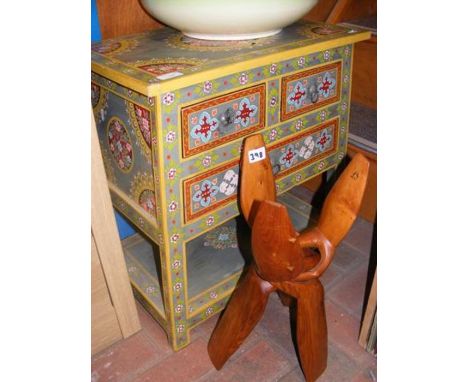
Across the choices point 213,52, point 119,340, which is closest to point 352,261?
point 119,340

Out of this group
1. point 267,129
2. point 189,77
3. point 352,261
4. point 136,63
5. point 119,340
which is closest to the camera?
point 189,77

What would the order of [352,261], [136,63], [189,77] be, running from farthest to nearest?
[352,261]
[136,63]
[189,77]

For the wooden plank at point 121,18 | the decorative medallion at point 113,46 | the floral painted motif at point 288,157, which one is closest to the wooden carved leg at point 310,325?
the floral painted motif at point 288,157

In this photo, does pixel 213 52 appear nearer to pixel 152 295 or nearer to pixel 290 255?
pixel 290 255

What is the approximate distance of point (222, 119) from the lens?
114cm

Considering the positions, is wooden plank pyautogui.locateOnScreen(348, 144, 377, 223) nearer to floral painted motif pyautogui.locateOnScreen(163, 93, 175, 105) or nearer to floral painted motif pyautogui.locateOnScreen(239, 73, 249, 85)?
floral painted motif pyautogui.locateOnScreen(239, 73, 249, 85)

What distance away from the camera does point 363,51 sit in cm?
178

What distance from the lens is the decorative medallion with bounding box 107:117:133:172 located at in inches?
46.8

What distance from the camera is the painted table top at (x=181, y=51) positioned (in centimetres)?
104

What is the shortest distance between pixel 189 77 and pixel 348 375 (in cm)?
88

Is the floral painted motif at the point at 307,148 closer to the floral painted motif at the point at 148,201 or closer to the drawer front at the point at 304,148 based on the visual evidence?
the drawer front at the point at 304,148

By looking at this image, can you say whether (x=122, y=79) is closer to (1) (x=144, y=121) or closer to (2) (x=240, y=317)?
(1) (x=144, y=121)

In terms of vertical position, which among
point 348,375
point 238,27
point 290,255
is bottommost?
point 348,375

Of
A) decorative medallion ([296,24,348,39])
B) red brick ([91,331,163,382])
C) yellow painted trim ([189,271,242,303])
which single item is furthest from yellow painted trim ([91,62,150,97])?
red brick ([91,331,163,382])
